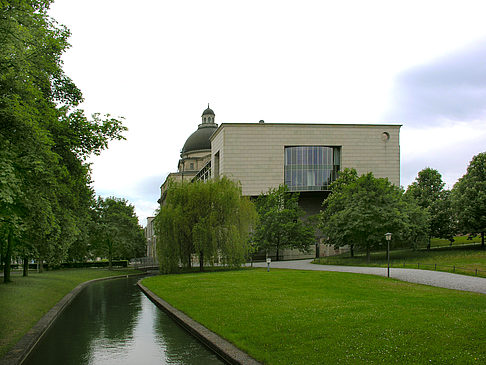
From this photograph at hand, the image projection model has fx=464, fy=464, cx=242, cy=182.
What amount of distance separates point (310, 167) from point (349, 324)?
2552 inches

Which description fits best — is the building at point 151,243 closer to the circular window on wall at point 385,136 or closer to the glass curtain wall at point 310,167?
the glass curtain wall at point 310,167

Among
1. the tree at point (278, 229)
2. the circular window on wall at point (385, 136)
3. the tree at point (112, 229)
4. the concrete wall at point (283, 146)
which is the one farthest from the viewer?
the circular window on wall at point (385, 136)

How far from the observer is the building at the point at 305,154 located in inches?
2901

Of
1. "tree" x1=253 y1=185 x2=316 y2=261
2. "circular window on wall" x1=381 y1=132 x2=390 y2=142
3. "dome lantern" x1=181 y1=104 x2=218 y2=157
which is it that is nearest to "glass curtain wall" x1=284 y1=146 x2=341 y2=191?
"circular window on wall" x1=381 y1=132 x2=390 y2=142

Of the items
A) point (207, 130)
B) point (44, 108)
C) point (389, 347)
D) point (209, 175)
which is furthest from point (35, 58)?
point (207, 130)

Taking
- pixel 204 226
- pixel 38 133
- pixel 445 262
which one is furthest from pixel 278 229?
pixel 38 133

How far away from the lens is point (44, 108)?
15.2 m

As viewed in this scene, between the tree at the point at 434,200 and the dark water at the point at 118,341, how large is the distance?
3625 cm

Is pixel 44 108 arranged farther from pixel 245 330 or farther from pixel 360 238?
pixel 360 238

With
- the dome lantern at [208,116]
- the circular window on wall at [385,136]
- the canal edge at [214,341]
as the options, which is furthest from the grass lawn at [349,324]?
the dome lantern at [208,116]

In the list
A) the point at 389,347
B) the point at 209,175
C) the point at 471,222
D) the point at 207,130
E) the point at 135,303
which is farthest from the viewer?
the point at 207,130

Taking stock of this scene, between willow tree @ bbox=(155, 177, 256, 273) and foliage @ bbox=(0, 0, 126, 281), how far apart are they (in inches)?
794

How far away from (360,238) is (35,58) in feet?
112

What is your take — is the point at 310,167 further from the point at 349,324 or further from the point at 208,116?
the point at 349,324
